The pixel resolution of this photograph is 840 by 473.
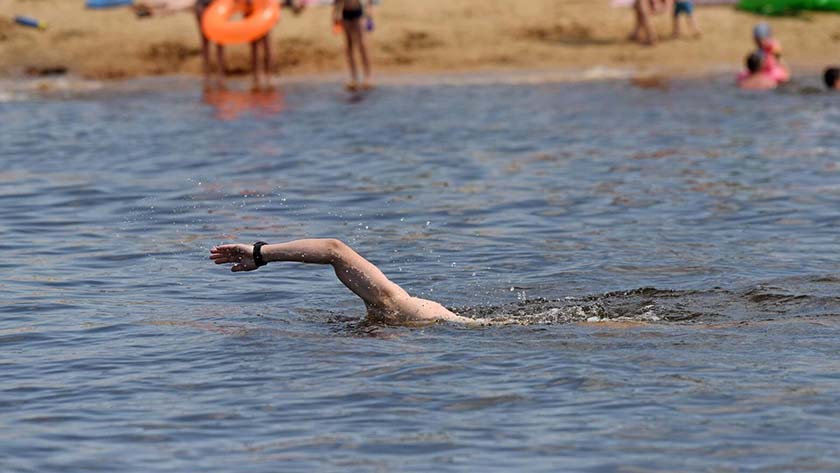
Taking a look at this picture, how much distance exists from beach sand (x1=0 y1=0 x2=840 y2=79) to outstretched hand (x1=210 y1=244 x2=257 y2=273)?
15.7 m

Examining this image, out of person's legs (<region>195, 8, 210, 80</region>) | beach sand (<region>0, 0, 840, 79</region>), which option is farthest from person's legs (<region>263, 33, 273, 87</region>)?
beach sand (<region>0, 0, 840, 79</region>)

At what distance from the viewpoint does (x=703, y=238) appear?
34.0 feet

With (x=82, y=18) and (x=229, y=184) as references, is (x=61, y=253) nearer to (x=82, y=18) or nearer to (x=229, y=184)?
(x=229, y=184)

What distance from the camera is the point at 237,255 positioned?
736 centimetres

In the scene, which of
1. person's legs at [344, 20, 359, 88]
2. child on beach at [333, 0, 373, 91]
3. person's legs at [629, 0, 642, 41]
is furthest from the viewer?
person's legs at [629, 0, 642, 41]

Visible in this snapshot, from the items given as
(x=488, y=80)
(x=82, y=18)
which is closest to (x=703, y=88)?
(x=488, y=80)

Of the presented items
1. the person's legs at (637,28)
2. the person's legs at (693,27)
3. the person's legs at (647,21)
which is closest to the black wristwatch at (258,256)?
the person's legs at (647,21)

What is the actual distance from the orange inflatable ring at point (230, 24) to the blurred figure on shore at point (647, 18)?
584 cm

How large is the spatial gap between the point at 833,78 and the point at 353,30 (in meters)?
6.74

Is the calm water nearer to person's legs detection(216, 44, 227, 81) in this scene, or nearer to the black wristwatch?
the black wristwatch

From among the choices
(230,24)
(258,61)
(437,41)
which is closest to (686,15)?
(437,41)

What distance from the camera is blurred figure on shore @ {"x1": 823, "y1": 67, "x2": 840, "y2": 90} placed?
62.9ft

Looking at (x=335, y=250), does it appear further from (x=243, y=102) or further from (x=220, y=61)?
(x=220, y=61)

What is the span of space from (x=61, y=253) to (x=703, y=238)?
178 inches
